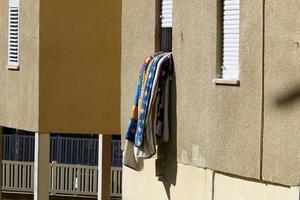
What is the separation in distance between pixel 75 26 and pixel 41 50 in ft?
2.46

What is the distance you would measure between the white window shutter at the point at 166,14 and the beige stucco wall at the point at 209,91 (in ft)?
0.67

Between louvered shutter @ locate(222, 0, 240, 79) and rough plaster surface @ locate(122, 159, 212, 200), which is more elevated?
louvered shutter @ locate(222, 0, 240, 79)

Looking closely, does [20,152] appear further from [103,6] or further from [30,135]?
[103,6]

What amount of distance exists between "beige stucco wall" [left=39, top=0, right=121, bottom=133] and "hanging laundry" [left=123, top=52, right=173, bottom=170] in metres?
4.24

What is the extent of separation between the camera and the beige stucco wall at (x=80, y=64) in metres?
20.7

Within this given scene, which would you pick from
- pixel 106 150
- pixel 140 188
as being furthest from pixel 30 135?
pixel 140 188

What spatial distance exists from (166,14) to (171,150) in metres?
1.87

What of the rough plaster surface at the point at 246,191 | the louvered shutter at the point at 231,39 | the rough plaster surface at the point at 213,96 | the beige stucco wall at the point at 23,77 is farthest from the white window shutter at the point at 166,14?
the beige stucco wall at the point at 23,77

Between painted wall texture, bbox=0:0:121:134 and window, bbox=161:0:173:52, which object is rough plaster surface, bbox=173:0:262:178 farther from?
painted wall texture, bbox=0:0:121:134

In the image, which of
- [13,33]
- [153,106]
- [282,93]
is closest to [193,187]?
[153,106]

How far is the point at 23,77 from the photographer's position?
69.8 feet

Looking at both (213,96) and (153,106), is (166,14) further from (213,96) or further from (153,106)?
(213,96)

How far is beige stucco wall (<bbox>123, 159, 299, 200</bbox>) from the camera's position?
1428cm

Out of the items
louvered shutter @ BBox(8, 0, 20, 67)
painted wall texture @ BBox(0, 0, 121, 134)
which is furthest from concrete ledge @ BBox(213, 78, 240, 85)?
louvered shutter @ BBox(8, 0, 20, 67)
